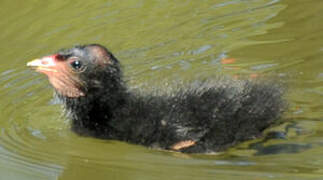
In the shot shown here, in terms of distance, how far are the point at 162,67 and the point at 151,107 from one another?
1737 mm

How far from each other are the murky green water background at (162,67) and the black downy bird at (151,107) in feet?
0.45

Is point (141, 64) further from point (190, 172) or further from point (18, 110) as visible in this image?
point (190, 172)

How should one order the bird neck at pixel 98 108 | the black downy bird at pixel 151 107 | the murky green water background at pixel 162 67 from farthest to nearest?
the bird neck at pixel 98 108 < the black downy bird at pixel 151 107 < the murky green water background at pixel 162 67

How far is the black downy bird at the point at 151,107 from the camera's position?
17.5 feet

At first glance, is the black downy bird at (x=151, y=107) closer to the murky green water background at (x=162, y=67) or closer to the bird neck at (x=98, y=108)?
the bird neck at (x=98, y=108)

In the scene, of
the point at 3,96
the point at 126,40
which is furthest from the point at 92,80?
the point at 126,40

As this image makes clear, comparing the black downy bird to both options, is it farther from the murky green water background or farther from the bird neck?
the murky green water background

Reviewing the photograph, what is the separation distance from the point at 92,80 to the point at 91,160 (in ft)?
2.13

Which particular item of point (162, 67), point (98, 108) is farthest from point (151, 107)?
point (162, 67)

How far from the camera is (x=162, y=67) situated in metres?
7.17

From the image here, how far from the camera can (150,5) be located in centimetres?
892

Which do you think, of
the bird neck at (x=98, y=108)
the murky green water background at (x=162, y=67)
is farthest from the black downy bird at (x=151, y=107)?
the murky green water background at (x=162, y=67)

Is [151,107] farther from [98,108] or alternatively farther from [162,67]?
[162,67]

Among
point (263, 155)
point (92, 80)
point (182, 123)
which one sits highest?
point (92, 80)
